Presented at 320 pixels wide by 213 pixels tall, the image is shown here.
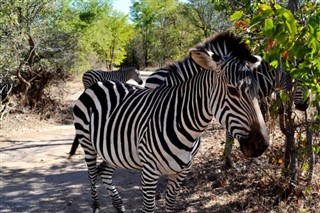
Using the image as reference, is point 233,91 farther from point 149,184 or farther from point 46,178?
point 46,178

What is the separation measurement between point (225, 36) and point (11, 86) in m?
8.72

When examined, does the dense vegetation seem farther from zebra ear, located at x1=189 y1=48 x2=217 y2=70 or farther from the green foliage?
the green foliage

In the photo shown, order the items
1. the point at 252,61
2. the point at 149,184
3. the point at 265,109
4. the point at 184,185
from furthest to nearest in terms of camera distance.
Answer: the point at 184,185, the point at 265,109, the point at 149,184, the point at 252,61

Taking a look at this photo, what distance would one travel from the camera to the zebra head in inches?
98.5

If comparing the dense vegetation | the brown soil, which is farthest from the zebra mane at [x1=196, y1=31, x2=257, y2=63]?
the brown soil

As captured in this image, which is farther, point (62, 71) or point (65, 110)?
point (62, 71)

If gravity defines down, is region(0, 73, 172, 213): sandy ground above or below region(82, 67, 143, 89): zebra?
below

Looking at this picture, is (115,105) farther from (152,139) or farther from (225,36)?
(225,36)

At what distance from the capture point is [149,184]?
3.38 meters

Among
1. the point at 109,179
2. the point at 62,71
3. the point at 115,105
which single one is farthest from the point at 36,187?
the point at 62,71

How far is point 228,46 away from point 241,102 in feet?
2.44

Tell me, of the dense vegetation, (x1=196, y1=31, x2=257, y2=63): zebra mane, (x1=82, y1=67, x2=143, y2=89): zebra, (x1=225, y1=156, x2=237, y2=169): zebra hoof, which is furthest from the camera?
(x1=82, y1=67, x2=143, y2=89): zebra

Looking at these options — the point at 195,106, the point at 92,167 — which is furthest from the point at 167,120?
the point at 92,167

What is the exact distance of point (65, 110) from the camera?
12227 millimetres
